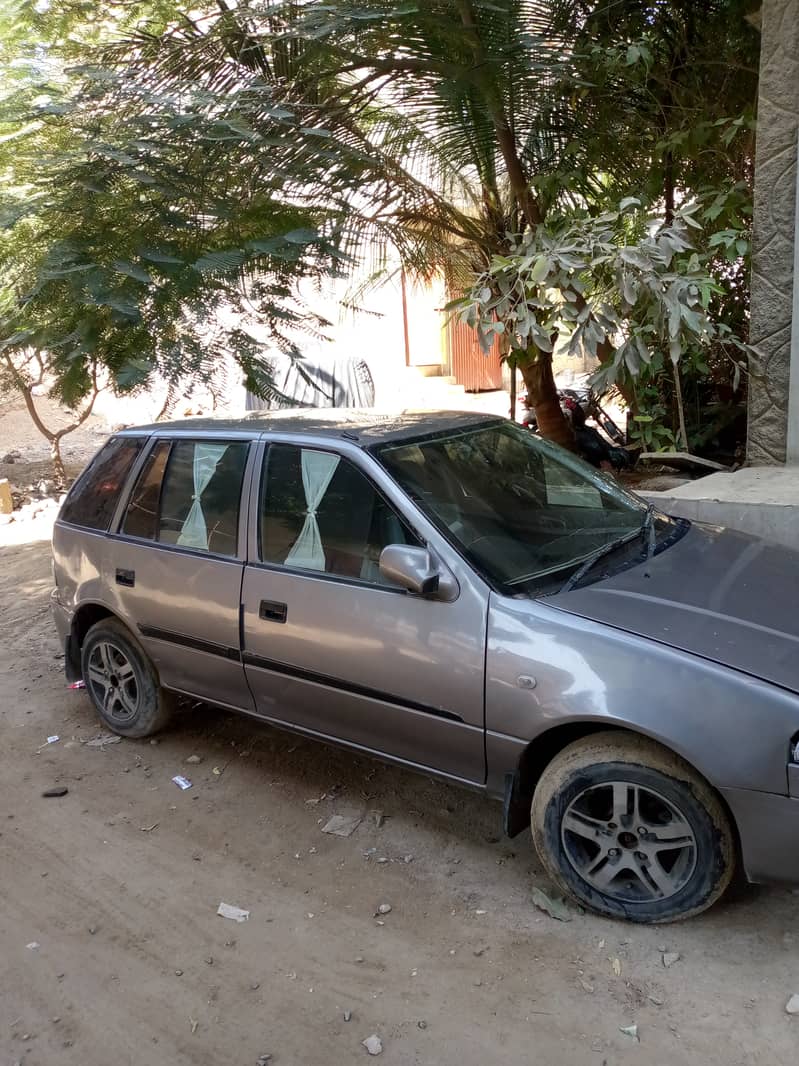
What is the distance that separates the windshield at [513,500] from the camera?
3469 mm

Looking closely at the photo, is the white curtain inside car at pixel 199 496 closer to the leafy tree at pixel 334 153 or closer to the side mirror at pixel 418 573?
the leafy tree at pixel 334 153

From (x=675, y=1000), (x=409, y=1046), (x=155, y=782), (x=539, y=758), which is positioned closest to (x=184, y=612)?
(x=155, y=782)

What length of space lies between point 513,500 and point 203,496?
1.50 m

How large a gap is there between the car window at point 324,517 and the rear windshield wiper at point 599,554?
592 mm

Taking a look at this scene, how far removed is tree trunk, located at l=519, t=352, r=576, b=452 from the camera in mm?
8078

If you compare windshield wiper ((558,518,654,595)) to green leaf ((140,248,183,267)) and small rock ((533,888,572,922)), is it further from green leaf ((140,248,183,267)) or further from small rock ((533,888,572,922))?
green leaf ((140,248,183,267))

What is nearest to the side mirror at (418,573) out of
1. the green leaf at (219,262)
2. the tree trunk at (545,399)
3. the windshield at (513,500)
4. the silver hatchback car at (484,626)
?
the silver hatchback car at (484,626)

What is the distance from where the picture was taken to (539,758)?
3289mm

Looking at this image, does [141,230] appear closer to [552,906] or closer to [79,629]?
[79,629]

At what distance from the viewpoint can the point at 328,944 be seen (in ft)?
10.5

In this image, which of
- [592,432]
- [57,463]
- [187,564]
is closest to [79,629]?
[187,564]

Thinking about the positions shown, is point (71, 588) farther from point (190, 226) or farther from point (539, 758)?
point (539, 758)

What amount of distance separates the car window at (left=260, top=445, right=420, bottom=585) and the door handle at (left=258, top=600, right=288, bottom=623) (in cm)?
18

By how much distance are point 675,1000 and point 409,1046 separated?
0.82 meters
